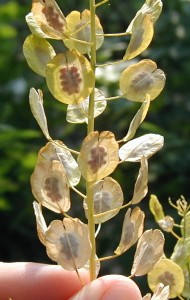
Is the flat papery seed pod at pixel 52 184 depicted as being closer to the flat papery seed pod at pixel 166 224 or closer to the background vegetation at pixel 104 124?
the flat papery seed pod at pixel 166 224

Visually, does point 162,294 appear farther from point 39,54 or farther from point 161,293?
point 39,54

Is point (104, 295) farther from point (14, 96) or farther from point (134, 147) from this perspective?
point (14, 96)

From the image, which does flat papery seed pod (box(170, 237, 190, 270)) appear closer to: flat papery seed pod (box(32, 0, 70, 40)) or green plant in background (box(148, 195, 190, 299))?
green plant in background (box(148, 195, 190, 299))

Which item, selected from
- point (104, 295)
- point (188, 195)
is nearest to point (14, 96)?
point (188, 195)

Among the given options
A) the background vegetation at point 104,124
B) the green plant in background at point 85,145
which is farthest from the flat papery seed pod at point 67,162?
the background vegetation at point 104,124

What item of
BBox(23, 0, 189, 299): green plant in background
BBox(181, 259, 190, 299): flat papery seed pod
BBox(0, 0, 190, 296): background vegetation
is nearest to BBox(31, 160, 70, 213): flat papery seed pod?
BBox(23, 0, 189, 299): green plant in background

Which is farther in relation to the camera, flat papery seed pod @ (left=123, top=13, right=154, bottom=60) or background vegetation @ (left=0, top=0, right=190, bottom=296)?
background vegetation @ (left=0, top=0, right=190, bottom=296)

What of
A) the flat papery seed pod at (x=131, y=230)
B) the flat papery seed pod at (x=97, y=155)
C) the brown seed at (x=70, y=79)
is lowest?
the flat papery seed pod at (x=131, y=230)

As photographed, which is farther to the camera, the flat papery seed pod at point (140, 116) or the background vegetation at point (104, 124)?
the background vegetation at point (104, 124)
